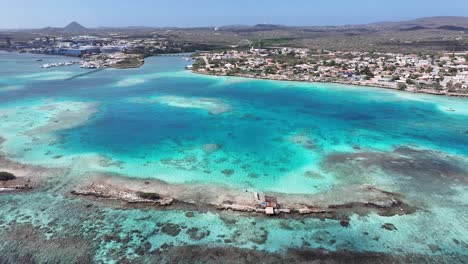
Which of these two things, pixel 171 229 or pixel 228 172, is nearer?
pixel 171 229

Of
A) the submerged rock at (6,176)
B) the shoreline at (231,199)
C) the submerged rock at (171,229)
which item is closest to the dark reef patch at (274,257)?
the submerged rock at (171,229)

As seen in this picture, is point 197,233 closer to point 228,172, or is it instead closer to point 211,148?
point 228,172

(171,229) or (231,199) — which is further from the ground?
(231,199)

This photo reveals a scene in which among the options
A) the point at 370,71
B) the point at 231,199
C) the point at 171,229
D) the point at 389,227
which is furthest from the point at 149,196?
the point at 370,71

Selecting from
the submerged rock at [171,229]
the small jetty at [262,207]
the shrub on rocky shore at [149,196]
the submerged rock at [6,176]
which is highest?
the submerged rock at [6,176]

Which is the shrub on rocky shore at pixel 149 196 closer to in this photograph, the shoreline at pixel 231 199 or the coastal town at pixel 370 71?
the shoreline at pixel 231 199

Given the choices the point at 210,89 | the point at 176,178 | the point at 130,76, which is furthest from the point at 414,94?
the point at 130,76

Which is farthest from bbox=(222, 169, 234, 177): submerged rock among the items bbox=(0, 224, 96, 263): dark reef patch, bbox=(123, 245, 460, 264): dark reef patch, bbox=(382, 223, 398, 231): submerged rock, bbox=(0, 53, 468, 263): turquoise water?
bbox=(382, 223, 398, 231): submerged rock

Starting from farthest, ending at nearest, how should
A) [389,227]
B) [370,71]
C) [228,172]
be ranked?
[370,71] → [228,172] → [389,227]
